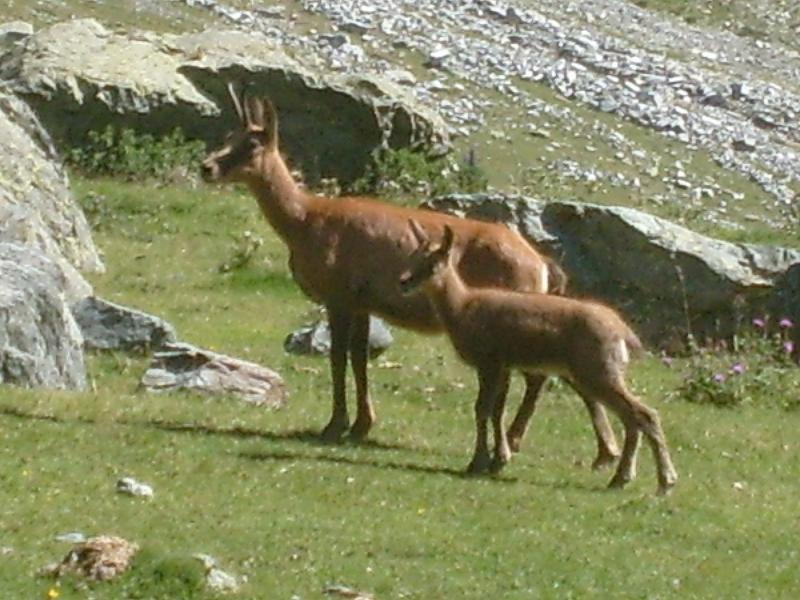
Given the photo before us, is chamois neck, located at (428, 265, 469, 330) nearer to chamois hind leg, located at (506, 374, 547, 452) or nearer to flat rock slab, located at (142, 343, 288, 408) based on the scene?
chamois hind leg, located at (506, 374, 547, 452)

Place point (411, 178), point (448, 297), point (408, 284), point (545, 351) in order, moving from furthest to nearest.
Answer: point (411, 178), point (408, 284), point (448, 297), point (545, 351)

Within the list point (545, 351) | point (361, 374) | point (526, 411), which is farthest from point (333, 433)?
point (545, 351)

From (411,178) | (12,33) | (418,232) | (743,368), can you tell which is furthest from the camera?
(12,33)

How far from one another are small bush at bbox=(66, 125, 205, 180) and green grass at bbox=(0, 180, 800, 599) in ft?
25.3

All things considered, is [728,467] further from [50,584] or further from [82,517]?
[50,584]

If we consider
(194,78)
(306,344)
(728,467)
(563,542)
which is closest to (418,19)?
(194,78)

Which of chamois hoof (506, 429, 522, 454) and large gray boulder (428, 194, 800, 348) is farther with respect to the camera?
large gray boulder (428, 194, 800, 348)

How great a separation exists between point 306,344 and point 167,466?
18.5 ft

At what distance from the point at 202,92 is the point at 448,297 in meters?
14.7

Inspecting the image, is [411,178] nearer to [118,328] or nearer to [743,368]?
[743,368]

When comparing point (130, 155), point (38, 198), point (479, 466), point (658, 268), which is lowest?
point (130, 155)

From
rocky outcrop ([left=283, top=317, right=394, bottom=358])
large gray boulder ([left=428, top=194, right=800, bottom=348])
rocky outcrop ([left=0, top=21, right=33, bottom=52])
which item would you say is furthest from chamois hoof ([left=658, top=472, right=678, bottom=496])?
rocky outcrop ([left=0, top=21, right=33, bottom=52])

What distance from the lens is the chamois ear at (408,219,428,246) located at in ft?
56.2

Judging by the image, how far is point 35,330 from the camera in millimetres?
17438
